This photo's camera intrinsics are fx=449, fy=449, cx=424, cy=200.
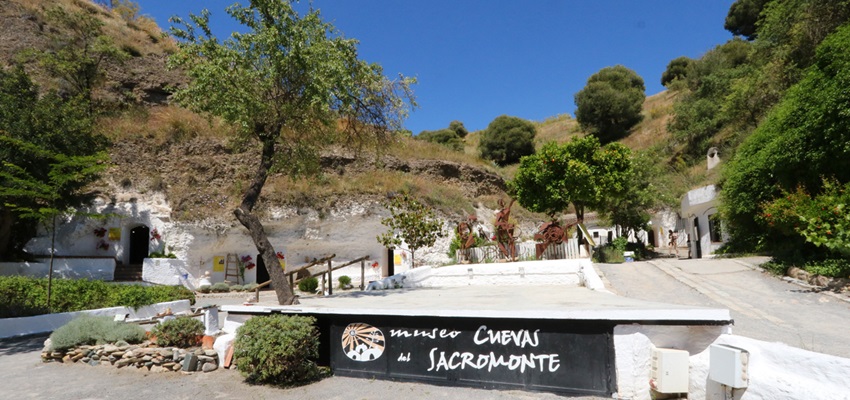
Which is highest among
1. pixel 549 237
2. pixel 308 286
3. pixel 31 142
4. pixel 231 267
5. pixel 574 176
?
pixel 31 142

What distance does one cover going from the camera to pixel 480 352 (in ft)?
19.9

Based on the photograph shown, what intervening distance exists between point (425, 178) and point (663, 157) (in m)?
20.7

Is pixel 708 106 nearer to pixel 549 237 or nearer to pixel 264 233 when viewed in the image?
pixel 549 237

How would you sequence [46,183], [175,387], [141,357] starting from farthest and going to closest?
[46,183]
[141,357]
[175,387]

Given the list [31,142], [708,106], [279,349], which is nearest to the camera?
[279,349]

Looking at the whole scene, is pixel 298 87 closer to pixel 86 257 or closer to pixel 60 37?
pixel 86 257

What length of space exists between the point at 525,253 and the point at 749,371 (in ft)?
45.0

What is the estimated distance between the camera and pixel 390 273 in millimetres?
18594

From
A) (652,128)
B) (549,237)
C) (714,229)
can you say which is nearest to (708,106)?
(652,128)

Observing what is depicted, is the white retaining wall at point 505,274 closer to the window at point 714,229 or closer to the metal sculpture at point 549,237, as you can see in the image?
the metal sculpture at point 549,237

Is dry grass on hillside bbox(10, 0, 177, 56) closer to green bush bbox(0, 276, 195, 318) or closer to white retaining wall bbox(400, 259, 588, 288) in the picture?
green bush bbox(0, 276, 195, 318)

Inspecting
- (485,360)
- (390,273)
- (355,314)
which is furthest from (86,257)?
(485,360)

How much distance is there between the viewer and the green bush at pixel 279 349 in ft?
21.5

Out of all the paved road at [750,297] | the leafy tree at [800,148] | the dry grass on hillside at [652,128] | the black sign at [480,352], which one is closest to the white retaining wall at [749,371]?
the black sign at [480,352]
